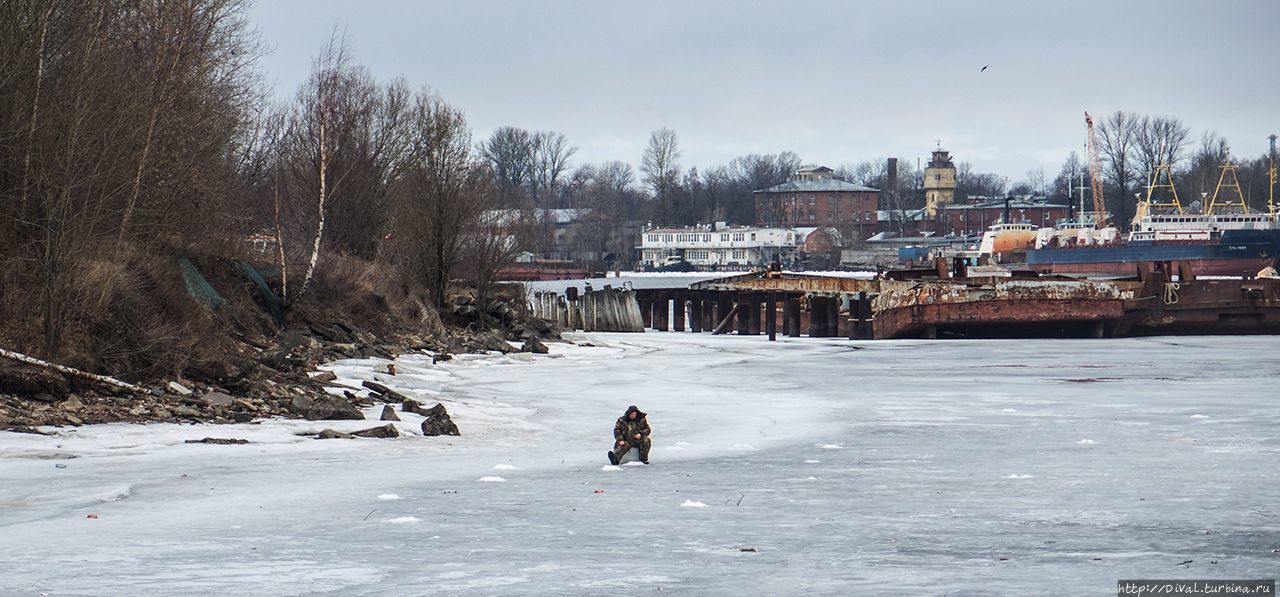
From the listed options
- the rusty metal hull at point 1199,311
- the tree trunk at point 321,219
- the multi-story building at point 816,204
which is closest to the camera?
the tree trunk at point 321,219

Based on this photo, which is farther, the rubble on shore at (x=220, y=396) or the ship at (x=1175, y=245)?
the ship at (x=1175, y=245)

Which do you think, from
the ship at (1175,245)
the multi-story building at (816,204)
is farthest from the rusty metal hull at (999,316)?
the multi-story building at (816,204)

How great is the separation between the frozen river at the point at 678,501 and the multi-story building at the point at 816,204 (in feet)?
539

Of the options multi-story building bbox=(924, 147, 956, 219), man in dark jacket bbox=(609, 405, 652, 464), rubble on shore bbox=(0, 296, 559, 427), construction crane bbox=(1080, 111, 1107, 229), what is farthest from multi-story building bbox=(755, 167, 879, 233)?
man in dark jacket bbox=(609, 405, 652, 464)

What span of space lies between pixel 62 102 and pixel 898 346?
24.2 m

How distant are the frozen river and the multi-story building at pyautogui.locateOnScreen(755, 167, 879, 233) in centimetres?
16430

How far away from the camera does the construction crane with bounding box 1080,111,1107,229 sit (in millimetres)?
124125

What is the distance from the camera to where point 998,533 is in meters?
9.33

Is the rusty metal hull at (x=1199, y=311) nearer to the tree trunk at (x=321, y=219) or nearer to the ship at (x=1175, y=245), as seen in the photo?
the tree trunk at (x=321, y=219)

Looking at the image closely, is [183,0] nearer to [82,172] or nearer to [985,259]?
[82,172]

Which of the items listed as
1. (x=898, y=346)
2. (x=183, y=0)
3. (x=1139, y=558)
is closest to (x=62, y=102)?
(x=183, y=0)

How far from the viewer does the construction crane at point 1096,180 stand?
124 metres

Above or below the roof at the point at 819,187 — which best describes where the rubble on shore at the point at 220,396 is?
below

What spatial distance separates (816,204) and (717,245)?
1020 inches
